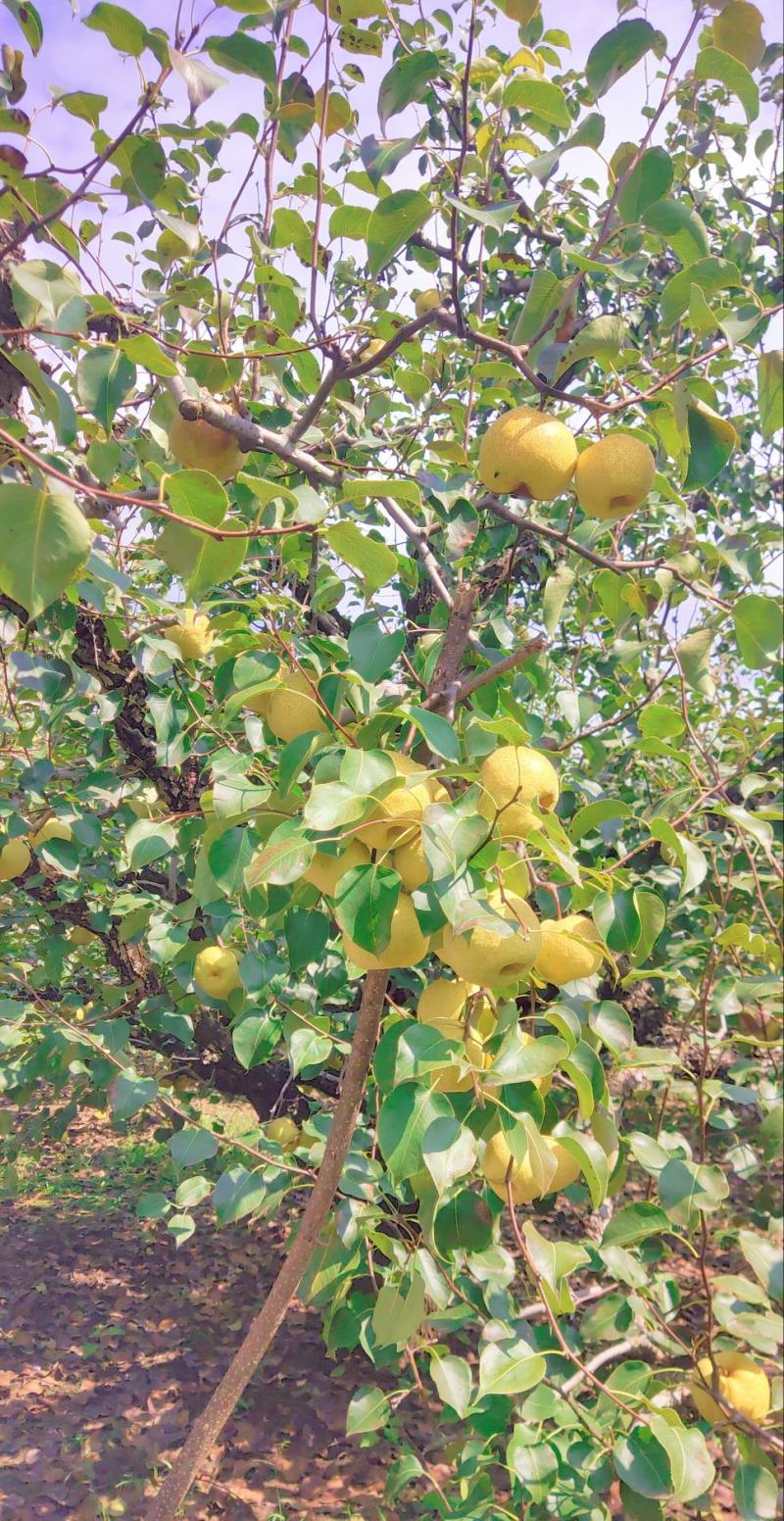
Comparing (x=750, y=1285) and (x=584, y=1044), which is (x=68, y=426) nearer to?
(x=584, y=1044)

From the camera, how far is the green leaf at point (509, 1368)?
1.30 meters

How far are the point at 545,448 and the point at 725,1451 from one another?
2.01 metres

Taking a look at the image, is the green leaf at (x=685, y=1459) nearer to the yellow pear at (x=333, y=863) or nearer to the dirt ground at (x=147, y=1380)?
the yellow pear at (x=333, y=863)

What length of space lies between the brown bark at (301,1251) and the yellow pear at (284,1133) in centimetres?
92

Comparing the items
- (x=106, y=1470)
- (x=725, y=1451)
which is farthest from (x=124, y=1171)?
(x=725, y=1451)

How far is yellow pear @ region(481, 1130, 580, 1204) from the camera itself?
1222 mm

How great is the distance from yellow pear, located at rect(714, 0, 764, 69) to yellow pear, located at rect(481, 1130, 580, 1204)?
1.45 metres

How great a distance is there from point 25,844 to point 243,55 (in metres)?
1.93

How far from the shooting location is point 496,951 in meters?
1.01

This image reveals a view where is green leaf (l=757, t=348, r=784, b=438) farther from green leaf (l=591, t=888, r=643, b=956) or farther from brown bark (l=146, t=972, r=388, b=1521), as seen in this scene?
brown bark (l=146, t=972, r=388, b=1521)

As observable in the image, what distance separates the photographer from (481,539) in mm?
2904

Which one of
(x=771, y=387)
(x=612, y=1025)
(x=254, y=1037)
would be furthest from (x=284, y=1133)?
(x=771, y=387)

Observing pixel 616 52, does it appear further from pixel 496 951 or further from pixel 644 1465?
pixel 644 1465

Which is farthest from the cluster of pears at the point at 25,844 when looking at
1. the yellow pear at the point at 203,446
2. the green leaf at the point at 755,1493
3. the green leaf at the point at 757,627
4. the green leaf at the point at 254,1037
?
the green leaf at the point at 755,1493
